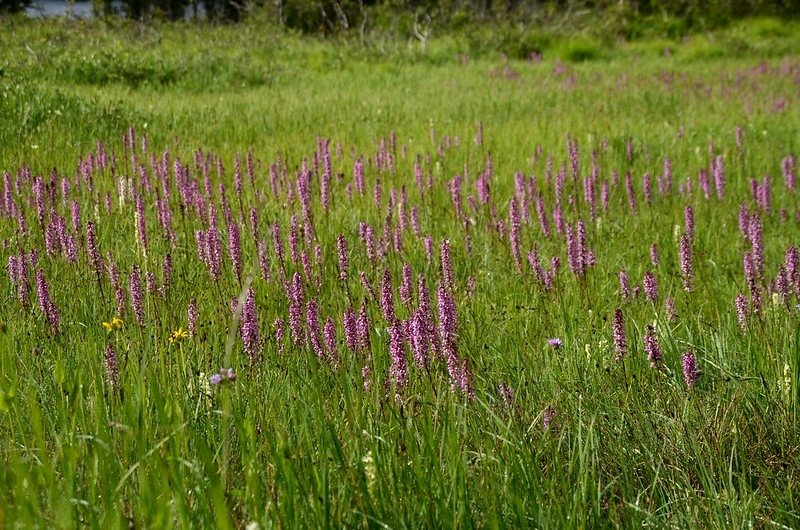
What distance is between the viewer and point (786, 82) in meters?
12.7

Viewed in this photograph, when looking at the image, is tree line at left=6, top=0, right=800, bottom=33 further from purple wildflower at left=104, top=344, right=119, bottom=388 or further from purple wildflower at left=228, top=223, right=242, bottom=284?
purple wildflower at left=104, top=344, right=119, bottom=388

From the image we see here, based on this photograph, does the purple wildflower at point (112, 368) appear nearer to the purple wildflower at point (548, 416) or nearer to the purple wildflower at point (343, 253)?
the purple wildflower at point (343, 253)

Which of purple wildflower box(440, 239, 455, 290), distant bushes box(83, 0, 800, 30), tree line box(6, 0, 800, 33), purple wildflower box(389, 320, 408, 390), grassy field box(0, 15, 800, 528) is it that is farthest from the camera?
tree line box(6, 0, 800, 33)

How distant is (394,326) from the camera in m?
2.07

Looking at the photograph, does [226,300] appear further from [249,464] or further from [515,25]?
[515,25]

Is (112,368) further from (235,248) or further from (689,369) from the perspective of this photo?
(689,369)

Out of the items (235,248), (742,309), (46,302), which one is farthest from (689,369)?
(46,302)

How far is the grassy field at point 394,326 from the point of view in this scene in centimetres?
176

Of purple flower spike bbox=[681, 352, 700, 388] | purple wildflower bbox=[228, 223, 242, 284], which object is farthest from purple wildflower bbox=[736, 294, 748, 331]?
purple wildflower bbox=[228, 223, 242, 284]

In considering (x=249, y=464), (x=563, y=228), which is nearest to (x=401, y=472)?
(x=249, y=464)

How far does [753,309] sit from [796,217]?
7.88 ft

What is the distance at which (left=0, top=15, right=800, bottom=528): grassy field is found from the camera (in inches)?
69.3

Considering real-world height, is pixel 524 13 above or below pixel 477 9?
below

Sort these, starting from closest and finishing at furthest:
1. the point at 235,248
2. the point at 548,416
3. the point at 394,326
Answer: the point at 394,326, the point at 548,416, the point at 235,248
